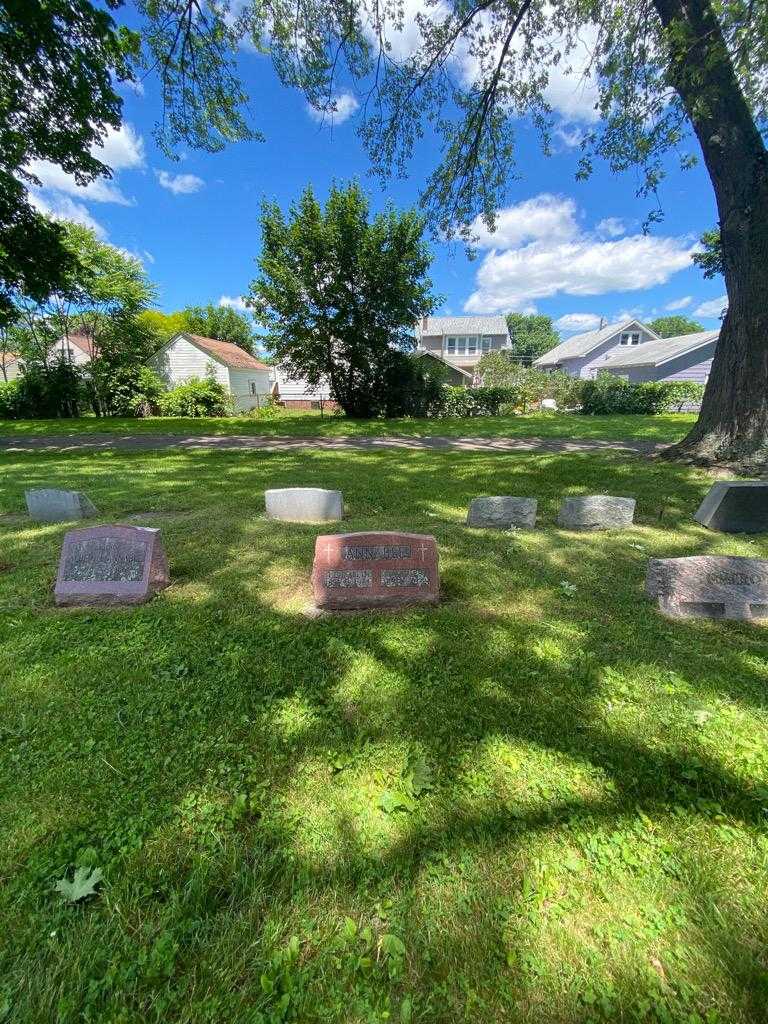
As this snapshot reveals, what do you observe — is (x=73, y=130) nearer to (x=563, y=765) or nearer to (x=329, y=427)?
(x=329, y=427)

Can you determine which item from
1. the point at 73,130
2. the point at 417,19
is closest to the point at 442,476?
the point at 417,19

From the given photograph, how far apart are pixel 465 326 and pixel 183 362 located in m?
28.0

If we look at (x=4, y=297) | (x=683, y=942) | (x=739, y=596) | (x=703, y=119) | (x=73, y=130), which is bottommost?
(x=683, y=942)

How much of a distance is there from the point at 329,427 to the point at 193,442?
16.2ft

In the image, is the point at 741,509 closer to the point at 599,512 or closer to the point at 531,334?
the point at 599,512

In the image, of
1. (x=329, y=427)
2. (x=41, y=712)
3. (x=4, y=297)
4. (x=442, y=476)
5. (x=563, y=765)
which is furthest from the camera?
(x=329, y=427)

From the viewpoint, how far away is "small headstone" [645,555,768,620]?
3125mm

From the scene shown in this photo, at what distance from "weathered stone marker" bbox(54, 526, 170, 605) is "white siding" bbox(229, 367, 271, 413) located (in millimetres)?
25062

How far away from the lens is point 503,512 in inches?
203

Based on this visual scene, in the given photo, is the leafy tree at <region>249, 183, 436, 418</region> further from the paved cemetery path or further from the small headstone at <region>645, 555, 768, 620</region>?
the small headstone at <region>645, 555, 768, 620</region>

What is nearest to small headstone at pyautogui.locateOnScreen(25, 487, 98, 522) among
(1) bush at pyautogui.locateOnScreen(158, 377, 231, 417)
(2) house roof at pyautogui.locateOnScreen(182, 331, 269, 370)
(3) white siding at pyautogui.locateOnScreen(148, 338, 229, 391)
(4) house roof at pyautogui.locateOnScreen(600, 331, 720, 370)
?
(1) bush at pyautogui.locateOnScreen(158, 377, 231, 417)

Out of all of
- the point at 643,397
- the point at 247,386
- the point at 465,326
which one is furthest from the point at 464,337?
the point at 643,397

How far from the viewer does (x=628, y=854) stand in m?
1.59

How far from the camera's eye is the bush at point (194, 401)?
23953 millimetres
